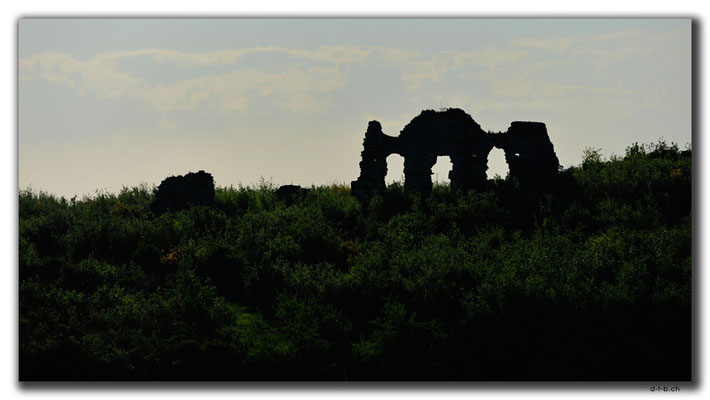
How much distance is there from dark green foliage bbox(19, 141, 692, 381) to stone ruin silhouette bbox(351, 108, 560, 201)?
3.34 ft

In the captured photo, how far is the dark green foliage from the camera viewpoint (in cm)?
1742

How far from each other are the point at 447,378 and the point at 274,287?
7317 millimetres

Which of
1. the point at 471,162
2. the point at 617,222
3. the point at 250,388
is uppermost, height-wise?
the point at 471,162

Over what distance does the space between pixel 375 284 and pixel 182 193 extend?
12115 millimetres

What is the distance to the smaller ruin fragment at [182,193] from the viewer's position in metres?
30.6

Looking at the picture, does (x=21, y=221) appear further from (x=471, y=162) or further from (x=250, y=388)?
(x=471, y=162)

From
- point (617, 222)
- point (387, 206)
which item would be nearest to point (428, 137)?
point (387, 206)

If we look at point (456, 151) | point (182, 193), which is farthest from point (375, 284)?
point (182, 193)

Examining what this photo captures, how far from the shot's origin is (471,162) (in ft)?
104

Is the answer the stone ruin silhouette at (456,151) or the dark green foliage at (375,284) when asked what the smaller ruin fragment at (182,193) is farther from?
the stone ruin silhouette at (456,151)

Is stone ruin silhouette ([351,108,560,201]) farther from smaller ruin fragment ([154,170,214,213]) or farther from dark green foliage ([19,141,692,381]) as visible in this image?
smaller ruin fragment ([154,170,214,213])

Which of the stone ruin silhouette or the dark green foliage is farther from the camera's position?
the stone ruin silhouette

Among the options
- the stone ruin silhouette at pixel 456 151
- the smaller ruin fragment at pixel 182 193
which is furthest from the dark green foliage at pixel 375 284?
the stone ruin silhouette at pixel 456 151

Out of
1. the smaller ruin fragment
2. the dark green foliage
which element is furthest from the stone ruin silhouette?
the smaller ruin fragment
